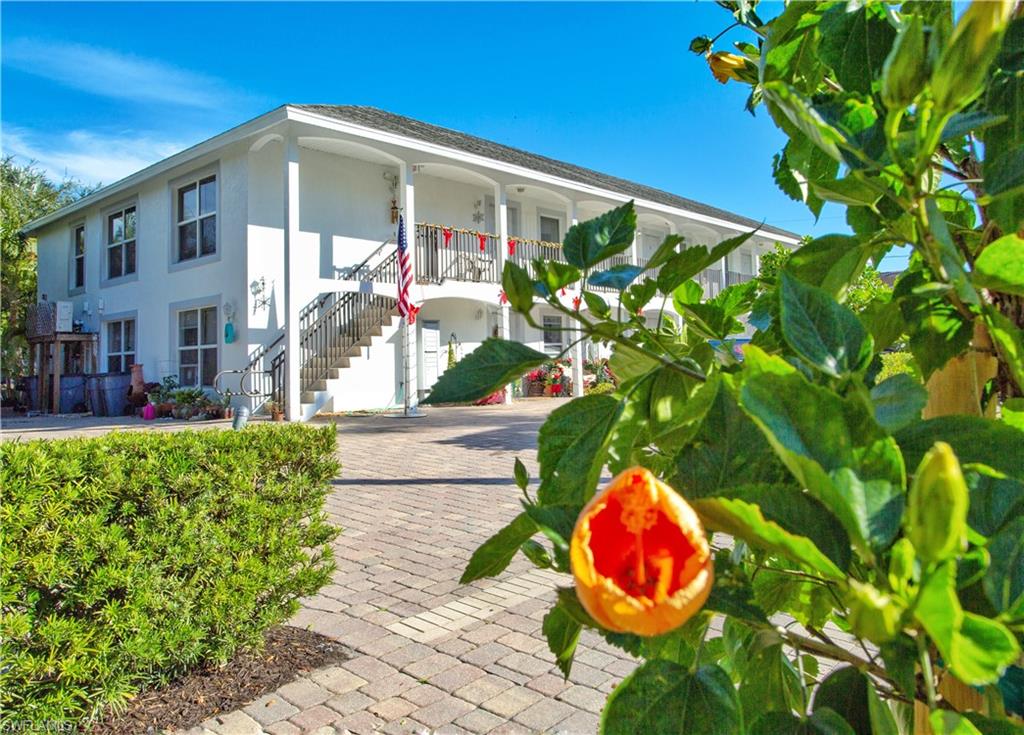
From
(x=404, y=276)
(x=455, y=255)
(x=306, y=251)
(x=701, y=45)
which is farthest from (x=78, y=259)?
(x=701, y=45)

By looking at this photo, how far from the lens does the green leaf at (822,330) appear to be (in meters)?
0.52

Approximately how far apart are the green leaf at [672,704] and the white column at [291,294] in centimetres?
1465

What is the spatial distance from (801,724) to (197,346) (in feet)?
59.8

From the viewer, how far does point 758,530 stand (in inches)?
15.7

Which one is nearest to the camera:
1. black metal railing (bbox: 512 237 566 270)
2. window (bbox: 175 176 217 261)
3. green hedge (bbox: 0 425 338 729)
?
green hedge (bbox: 0 425 338 729)

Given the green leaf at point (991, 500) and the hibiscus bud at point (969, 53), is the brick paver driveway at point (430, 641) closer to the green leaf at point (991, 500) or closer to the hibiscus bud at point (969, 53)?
the green leaf at point (991, 500)

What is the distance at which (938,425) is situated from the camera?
52 cm

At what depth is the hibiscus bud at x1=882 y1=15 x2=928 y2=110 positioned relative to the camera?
45cm

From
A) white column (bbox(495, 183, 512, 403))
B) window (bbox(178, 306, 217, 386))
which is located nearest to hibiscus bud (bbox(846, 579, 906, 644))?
white column (bbox(495, 183, 512, 403))

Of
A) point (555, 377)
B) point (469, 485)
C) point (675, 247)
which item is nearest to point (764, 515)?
point (675, 247)

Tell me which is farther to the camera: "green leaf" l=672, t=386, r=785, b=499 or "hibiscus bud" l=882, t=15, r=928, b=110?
"green leaf" l=672, t=386, r=785, b=499

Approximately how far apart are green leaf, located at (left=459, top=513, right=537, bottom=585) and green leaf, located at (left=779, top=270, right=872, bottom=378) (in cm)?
26

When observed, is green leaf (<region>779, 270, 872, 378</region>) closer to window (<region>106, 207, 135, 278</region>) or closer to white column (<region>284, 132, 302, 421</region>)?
white column (<region>284, 132, 302, 421</region>)

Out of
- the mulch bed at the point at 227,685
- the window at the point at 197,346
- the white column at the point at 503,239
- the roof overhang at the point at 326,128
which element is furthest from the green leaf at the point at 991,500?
the window at the point at 197,346
